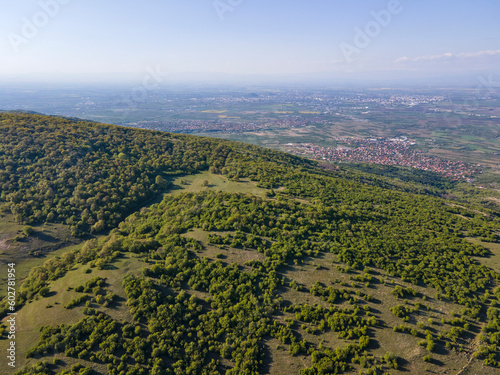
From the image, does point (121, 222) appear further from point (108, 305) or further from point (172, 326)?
point (172, 326)

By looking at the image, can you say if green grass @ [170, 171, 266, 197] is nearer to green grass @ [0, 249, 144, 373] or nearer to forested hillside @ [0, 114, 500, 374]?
forested hillside @ [0, 114, 500, 374]

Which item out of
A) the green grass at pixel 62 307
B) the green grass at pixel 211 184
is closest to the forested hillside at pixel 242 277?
the green grass at pixel 62 307

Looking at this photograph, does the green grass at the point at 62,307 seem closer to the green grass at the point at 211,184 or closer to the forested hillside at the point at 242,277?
the forested hillside at the point at 242,277

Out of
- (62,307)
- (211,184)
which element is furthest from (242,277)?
(211,184)

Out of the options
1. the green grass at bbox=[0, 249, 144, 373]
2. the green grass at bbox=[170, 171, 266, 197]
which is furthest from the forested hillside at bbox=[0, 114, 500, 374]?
the green grass at bbox=[170, 171, 266, 197]

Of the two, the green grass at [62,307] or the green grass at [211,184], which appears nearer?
the green grass at [62,307]

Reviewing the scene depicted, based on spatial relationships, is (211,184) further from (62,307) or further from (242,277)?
(62,307)

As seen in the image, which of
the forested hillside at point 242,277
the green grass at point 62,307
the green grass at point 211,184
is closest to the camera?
the forested hillside at point 242,277

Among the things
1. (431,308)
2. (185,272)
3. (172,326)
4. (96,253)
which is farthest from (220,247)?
(431,308)
